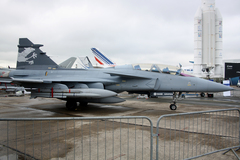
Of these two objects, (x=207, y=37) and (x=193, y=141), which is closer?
(x=193, y=141)

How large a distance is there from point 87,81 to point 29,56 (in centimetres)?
464

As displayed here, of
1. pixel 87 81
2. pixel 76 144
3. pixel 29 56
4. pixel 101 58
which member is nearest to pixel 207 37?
pixel 101 58

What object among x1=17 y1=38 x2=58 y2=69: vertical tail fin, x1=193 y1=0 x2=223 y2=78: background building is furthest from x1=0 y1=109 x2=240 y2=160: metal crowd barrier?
x1=193 y1=0 x2=223 y2=78: background building

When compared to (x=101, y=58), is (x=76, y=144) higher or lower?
lower

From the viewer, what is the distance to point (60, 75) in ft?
35.5

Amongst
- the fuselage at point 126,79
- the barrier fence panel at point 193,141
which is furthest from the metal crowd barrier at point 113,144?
the fuselage at point 126,79

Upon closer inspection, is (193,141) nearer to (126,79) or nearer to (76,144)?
(76,144)

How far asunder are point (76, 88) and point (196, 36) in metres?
53.8

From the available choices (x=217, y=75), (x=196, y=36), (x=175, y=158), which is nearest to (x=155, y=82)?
(x=175, y=158)

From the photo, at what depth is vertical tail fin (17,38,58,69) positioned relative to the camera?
1138 centimetres

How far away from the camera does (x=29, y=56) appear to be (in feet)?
37.4

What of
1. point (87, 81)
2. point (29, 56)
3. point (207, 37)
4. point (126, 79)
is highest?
point (207, 37)

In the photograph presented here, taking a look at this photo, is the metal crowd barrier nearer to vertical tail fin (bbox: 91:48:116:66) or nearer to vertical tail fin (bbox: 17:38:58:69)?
vertical tail fin (bbox: 17:38:58:69)

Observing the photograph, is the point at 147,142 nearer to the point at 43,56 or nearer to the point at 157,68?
the point at 157,68
